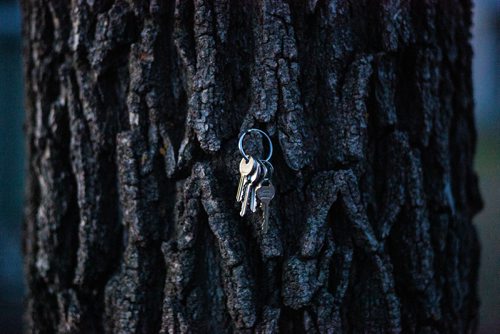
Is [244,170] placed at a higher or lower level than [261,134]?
lower

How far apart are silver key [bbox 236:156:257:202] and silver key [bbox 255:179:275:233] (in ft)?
0.14

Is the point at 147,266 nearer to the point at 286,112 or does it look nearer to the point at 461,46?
the point at 286,112

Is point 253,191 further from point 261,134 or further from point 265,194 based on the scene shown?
point 261,134

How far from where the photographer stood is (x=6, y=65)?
5.55 metres

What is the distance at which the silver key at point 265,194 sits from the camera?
70.8 inches

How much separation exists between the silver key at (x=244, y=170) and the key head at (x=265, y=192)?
0.04m

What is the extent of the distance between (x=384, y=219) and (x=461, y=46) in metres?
0.68

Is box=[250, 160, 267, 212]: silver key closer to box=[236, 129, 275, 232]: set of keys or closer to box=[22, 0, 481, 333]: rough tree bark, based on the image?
box=[236, 129, 275, 232]: set of keys

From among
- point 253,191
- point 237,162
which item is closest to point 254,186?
point 253,191

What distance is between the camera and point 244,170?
181 centimetres

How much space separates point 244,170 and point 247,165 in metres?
0.02

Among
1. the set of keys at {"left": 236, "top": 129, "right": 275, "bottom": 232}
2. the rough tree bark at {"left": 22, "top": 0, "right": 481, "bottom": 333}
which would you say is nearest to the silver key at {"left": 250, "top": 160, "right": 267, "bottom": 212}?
the set of keys at {"left": 236, "top": 129, "right": 275, "bottom": 232}

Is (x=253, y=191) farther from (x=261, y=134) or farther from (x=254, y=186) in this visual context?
(x=261, y=134)

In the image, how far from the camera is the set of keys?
180 cm
